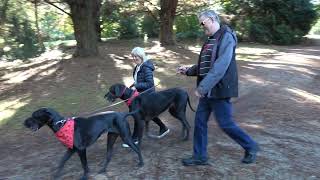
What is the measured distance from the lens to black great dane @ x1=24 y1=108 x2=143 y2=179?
5652mm

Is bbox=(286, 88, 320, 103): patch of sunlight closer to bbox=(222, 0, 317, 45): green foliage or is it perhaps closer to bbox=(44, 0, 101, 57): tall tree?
bbox=(44, 0, 101, 57): tall tree

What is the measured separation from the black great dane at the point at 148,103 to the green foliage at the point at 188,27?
2086cm

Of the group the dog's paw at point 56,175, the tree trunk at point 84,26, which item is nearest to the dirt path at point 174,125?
the dog's paw at point 56,175

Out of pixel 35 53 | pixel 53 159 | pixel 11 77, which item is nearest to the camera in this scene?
pixel 53 159

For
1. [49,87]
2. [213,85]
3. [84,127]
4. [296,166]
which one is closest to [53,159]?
[84,127]

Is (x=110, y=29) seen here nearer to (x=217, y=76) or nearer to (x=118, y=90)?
(x=118, y=90)

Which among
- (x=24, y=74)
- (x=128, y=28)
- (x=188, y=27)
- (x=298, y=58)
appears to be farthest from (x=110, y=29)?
(x=298, y=58)

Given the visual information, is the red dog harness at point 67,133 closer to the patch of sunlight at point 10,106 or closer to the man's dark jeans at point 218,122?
the man's dark jeans at point 218,122

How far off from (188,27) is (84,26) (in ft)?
44.1

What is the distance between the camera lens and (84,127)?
228 inches

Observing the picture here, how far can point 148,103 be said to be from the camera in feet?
22.9

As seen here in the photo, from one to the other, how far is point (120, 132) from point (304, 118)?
13.4ft

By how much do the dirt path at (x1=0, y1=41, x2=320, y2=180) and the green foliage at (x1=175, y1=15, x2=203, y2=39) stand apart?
37.9 feet

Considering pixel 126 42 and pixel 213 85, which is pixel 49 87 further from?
pixel 126 42
